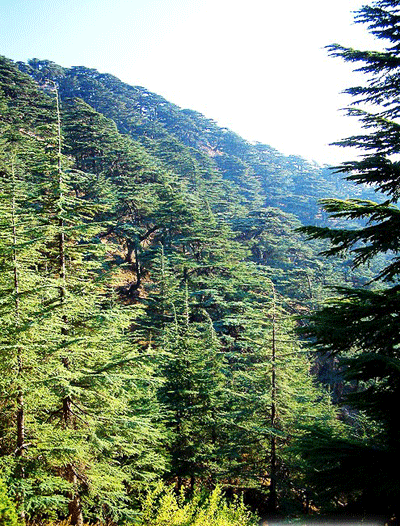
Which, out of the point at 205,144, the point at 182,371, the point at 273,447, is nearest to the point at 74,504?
the point at 182,371

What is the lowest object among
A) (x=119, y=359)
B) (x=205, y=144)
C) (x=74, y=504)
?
(x=74, y=504)

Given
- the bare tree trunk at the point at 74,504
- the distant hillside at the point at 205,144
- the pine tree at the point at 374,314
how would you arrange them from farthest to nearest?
the distant hillside at the point at 205,144 < the bare tree trunk at the point at 74,504 < the pine tree at the point at 374,314

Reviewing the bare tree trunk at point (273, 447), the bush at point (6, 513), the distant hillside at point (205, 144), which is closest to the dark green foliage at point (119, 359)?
the bare tree trunk at point (273, 447)

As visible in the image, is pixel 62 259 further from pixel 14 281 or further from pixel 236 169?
pixel 236 169

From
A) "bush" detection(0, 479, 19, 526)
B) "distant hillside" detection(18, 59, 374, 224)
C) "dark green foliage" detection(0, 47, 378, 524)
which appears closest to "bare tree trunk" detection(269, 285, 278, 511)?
"dark green foliage" detection(0, 47, 378, 524)

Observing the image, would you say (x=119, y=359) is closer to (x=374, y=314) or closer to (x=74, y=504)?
(x=74, y=504)

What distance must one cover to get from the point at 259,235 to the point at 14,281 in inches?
1501

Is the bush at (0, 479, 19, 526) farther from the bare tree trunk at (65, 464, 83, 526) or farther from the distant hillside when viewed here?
the distant hillside

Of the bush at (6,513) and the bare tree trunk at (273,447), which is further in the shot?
the bare tree trunk at (273,447)

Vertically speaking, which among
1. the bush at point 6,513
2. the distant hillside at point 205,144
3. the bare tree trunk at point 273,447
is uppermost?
the distant hillside at point 205,144

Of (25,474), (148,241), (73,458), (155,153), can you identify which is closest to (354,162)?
(73,458)

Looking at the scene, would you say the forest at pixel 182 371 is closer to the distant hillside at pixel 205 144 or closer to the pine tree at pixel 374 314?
A: the pine tree at pixel 374 314

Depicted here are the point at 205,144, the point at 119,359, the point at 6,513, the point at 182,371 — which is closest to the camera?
the point at 6,513

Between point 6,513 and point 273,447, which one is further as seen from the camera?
point 273,447
